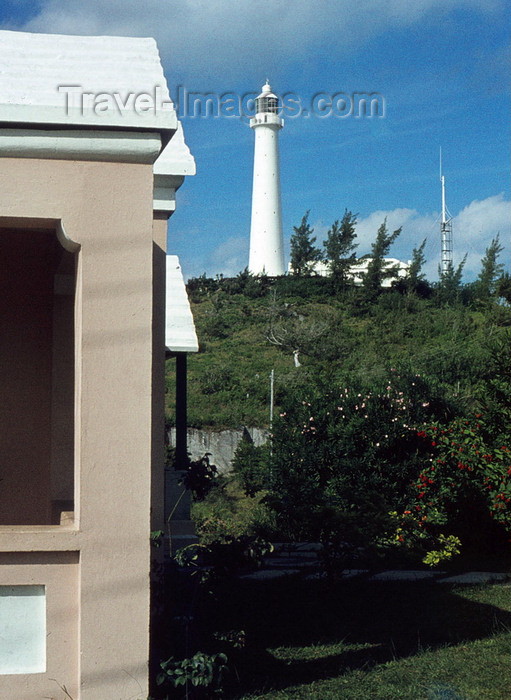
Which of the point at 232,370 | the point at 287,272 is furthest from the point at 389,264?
the point at 232,370

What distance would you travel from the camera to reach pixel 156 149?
161 inches

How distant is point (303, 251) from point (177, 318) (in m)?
33.9

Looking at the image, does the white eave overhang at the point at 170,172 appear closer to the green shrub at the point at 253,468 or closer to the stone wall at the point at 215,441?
the green shrub at the point at 253,468

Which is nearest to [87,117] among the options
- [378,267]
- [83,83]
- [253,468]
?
[83,83]

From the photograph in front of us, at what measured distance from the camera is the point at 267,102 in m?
42.3

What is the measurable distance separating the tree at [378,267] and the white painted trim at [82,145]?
109 feet

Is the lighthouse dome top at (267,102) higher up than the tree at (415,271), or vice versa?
the lighthouse dome top at (267,102)

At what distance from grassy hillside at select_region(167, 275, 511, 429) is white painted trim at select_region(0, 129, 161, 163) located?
59.6 feet

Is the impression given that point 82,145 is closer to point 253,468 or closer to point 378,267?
point 253,468

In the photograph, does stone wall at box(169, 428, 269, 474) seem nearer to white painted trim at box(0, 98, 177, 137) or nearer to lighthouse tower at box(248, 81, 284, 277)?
white painted trim at box(0, 98, 177, 137)

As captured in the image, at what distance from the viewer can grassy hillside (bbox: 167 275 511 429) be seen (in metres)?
25.4

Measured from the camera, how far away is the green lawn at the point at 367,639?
16.1 ft

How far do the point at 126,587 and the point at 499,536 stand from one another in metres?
8.50

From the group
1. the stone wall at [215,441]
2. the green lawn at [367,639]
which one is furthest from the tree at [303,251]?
the green lawn at [367,639]
